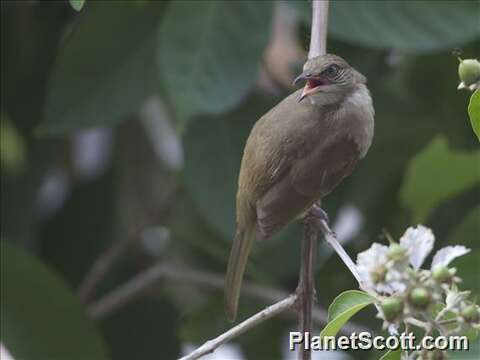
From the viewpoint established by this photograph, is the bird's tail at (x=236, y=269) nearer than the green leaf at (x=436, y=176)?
Yes

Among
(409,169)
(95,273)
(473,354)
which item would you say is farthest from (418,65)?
(473,354)

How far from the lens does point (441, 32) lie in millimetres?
3496

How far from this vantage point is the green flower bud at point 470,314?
1.93 metres

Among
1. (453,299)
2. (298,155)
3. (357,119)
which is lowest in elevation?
(453,299)

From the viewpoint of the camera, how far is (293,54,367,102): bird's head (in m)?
2.95

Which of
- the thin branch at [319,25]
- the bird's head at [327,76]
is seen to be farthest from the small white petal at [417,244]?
the bird's head at [327,76]

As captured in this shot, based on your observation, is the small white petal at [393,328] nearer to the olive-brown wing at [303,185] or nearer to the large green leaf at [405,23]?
the olive-brown wing at [303,185]

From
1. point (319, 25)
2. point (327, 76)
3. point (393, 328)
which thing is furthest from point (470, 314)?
point (327, 76)

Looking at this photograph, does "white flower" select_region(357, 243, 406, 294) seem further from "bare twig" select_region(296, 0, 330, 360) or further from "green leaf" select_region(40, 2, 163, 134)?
"green leaf" select_region(40, 2, 163, 134)

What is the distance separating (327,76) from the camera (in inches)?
121

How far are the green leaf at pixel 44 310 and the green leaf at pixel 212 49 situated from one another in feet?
2.33

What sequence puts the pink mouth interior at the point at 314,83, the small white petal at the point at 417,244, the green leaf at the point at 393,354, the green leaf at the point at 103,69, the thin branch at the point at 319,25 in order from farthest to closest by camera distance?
the green leaf at the point at 103,69 < the pink mouth interior at the point at 314,83 < the thin branch at the point at 319,25 < the green leaf at the point at 393,354 < the small white petal at the point at 417,244

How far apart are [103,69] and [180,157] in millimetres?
421

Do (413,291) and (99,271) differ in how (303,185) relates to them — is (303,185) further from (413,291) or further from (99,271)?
(99,271)
